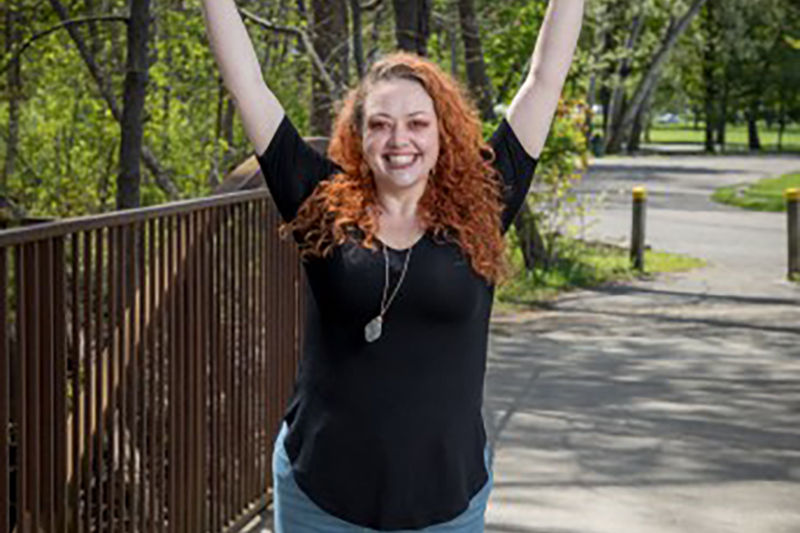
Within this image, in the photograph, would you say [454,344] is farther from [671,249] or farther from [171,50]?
[671,249]

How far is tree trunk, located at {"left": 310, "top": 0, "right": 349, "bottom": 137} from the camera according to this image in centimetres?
1508

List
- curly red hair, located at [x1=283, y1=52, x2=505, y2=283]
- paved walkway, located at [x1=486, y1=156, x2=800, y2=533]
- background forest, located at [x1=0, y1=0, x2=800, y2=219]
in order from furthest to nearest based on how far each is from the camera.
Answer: background forest, located at [x1=0, y1=0, x2=800, y2=219] < paved walkway, located at [x1=486, y1=156, x2=800, y2=533] < curly red hair, located at [x1=283, y1=52, x2=505, y2=283]

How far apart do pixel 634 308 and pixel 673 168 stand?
38.2 m

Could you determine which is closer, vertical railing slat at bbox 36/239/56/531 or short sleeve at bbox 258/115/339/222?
short sleeve at bbox 258/115/339/222

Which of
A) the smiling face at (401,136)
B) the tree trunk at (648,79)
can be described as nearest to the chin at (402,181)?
the smiling face at (401,136)

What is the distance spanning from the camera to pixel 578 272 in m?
17.9

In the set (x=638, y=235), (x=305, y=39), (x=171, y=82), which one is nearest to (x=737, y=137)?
(x=638, y=235)

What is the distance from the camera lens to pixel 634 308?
1529cm

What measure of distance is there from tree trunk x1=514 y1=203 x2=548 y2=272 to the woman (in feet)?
46.4

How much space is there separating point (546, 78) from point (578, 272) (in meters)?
14.2

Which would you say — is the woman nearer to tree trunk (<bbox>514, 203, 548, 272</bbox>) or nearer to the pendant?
the pendant

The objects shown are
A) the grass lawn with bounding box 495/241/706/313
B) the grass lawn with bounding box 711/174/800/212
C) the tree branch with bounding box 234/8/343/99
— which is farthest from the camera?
the grass lawn with bounding box 711/174/800/212

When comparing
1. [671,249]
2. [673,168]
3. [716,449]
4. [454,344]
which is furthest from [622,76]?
[454,344]

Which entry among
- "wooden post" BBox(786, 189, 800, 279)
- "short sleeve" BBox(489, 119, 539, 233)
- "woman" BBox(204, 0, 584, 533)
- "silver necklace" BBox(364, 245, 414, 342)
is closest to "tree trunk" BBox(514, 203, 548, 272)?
"wooden post" BBox(786, 189, 800, 279)
